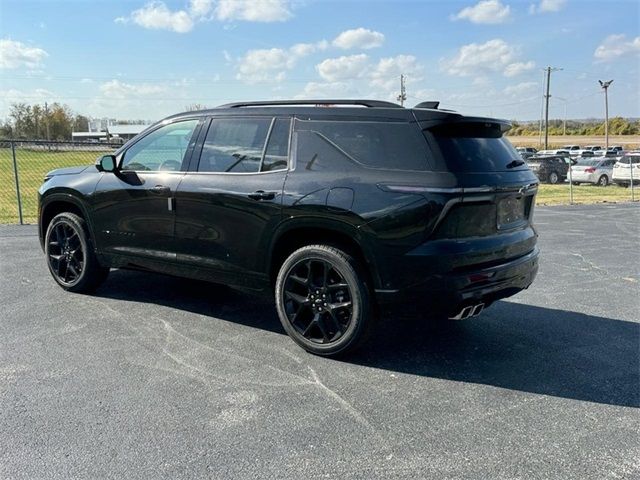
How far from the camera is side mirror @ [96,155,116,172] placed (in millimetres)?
5199

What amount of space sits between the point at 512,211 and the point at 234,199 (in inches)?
85.4

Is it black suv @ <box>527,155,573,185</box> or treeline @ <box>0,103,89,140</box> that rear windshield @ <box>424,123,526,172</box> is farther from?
treeline @ <box>0,103,89,140</box>

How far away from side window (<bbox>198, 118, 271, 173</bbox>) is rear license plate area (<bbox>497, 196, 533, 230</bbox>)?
6.29ft

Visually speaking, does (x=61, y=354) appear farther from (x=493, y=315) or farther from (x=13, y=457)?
(x=493, y=315)

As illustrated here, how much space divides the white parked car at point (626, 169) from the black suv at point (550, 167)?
2.51 meters

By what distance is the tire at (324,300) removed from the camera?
152 inches

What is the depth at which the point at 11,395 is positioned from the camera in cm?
340

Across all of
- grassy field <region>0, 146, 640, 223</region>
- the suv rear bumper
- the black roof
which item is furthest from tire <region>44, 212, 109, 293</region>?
grassy field <region>0, 146, 640, 223</region>

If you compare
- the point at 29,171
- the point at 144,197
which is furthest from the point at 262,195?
the point at 29,171

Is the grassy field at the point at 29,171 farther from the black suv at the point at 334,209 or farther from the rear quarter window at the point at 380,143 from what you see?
the rear quarter window at the point at 380,143

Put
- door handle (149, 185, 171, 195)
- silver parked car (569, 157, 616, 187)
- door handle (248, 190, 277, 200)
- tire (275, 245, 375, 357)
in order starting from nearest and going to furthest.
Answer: tire (275, 245, 375, 357)
door handle (248, 190, 277, 200)
door handle (149, 185, 171, 195)
silver parked car (569, 157, 616, 187)

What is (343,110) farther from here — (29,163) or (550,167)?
(550,167)

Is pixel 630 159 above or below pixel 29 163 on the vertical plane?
below

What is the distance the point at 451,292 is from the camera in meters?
3.62
